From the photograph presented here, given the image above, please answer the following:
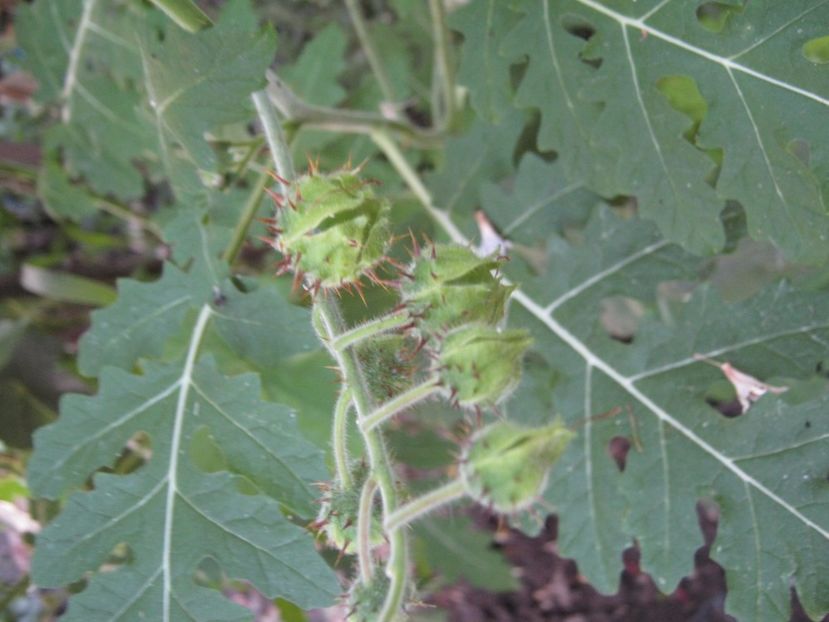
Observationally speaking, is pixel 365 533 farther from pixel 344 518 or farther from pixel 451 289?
pixel 451 289

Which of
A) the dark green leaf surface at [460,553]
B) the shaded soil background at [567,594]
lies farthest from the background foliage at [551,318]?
the shaded soil background at [567,594]

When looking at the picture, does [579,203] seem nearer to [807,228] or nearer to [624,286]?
[624,286]

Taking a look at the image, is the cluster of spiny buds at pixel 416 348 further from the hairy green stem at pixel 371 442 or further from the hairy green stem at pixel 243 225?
the hairy green stem at pixel 243 225

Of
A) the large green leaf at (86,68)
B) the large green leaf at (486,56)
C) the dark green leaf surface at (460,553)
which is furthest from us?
the dark green leaf surface at (460,553)

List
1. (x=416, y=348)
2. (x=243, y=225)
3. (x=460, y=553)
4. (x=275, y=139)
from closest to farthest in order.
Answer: (x=416, y=348) → (x=275, y=139) → (x=243, y=225) → (x=460, y=553)

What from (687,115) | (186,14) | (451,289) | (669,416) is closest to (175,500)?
(451,289)

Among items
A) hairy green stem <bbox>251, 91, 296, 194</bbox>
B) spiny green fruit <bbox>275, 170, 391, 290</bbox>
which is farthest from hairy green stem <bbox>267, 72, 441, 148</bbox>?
spiny green fruit <bbox>275, 170, 391, 290</bbox>

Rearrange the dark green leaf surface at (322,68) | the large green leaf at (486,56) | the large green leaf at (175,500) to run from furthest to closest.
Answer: the dark green leaf surface at (322,68) < the large green leaf at (486,56) < the large green leaf at (175,500)

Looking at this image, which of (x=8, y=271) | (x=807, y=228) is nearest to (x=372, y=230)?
(x=807, y=228)
